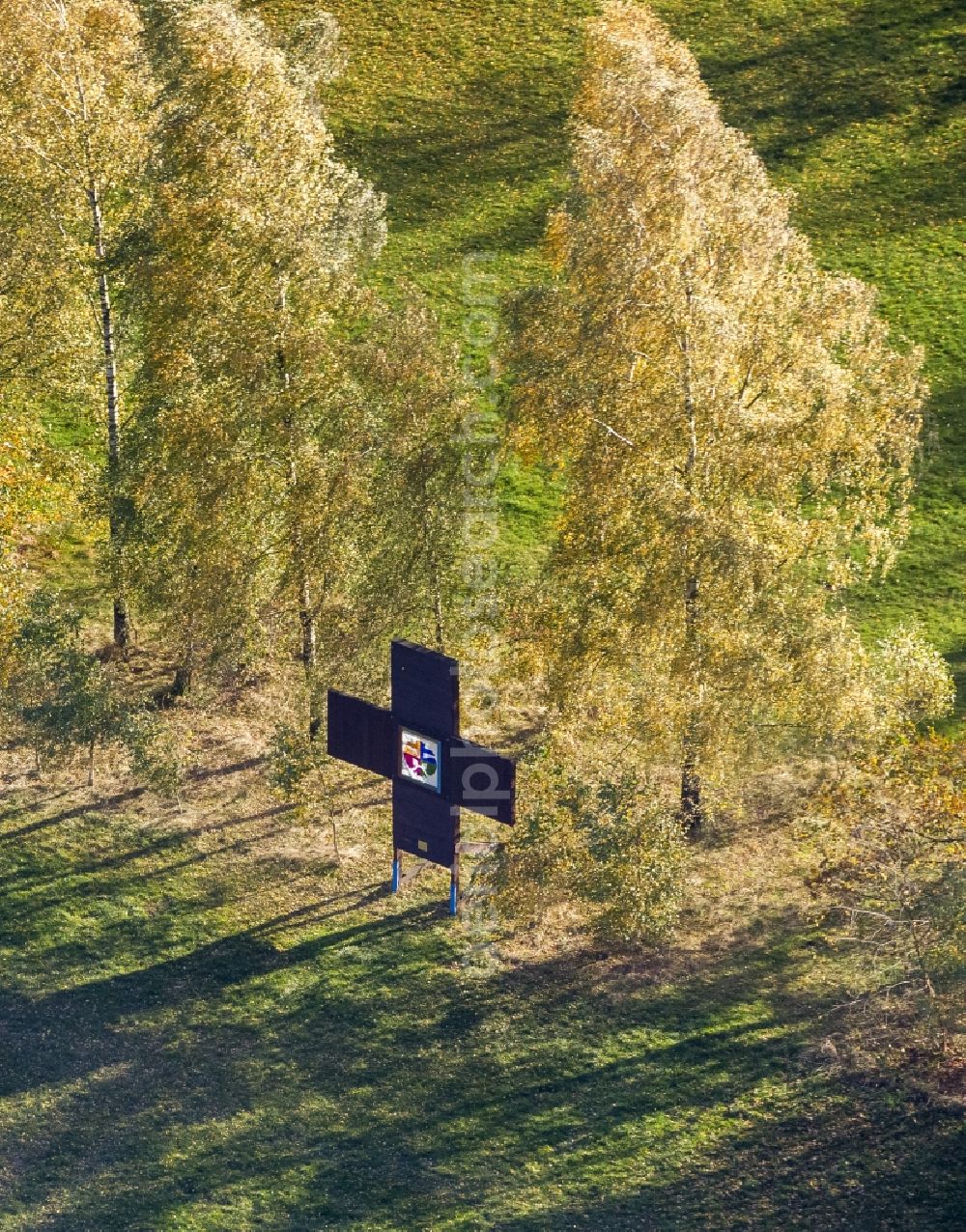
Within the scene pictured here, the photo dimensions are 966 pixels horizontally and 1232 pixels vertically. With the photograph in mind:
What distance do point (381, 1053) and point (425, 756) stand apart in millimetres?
6095

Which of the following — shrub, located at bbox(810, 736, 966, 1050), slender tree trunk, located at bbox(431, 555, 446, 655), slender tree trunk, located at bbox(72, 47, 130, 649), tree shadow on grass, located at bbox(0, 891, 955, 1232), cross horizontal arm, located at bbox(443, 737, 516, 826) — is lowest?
tree shadow on grass, located at bbox(0, 891, 955, 1232)

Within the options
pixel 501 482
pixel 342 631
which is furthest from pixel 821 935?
pixel 501 482

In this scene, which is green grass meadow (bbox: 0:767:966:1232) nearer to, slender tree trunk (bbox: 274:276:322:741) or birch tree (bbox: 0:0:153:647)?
slender tree trunk (bbox: 274:276:322:741)

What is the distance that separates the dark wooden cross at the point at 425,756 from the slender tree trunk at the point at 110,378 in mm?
8309

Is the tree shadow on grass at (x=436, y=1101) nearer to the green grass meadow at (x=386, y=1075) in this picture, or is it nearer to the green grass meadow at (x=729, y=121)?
the green grass meadow at (x=386, y=1075)

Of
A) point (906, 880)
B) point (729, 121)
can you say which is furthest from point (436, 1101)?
point (729, 121)

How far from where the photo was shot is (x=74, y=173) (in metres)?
47.0

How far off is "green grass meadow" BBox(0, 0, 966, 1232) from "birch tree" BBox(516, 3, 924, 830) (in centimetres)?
574

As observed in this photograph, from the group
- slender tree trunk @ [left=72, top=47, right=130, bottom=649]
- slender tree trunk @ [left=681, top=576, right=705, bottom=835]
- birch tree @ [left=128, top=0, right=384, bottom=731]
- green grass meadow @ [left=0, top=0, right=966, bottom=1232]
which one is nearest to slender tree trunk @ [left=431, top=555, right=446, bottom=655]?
birch tree @ [left=128, top=0, right=384, bottom=731]

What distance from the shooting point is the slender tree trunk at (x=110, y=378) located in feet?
148

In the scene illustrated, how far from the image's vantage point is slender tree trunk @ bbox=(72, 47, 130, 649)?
148ft

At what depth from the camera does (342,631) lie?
43.2 metres

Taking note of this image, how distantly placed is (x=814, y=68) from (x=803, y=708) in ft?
113

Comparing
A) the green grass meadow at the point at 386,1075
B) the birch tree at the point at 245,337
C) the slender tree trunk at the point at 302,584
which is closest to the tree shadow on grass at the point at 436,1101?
the green grass meadow at the point at 386,1075
